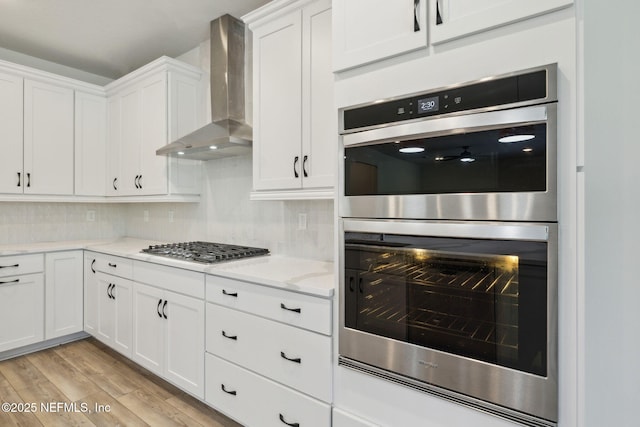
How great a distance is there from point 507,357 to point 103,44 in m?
3.88

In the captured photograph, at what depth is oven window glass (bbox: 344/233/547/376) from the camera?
1027 millimetres

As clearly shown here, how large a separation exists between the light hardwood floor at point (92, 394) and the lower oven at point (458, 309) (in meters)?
1.32

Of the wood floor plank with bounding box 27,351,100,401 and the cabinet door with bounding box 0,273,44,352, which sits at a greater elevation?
the cabinet door with bounding box 0,273,44,352

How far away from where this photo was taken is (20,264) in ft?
9.53

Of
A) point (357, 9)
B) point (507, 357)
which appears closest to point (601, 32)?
point (357, 9)

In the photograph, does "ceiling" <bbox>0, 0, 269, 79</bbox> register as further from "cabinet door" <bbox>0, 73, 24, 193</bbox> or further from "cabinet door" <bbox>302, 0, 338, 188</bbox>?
"cabinet door" <bbox>302, 0, 338, 188</bbox>

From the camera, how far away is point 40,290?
302cm

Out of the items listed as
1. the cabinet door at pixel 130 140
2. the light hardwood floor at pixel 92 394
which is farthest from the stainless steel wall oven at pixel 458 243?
the cabinet door at pixel 130 140

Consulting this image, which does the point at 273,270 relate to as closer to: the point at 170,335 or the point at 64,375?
the point at 170,335

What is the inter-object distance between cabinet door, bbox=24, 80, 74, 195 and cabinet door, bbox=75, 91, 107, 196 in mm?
61

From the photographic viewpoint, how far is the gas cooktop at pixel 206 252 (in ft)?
7.18

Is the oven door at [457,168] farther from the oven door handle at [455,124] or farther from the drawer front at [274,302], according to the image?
the drawer front at [274,302]

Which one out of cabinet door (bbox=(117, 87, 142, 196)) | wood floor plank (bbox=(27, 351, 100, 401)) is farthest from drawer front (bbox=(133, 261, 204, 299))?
cabinet door (bbox=(117, 87, 142, 196))

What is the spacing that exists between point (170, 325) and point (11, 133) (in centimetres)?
239
